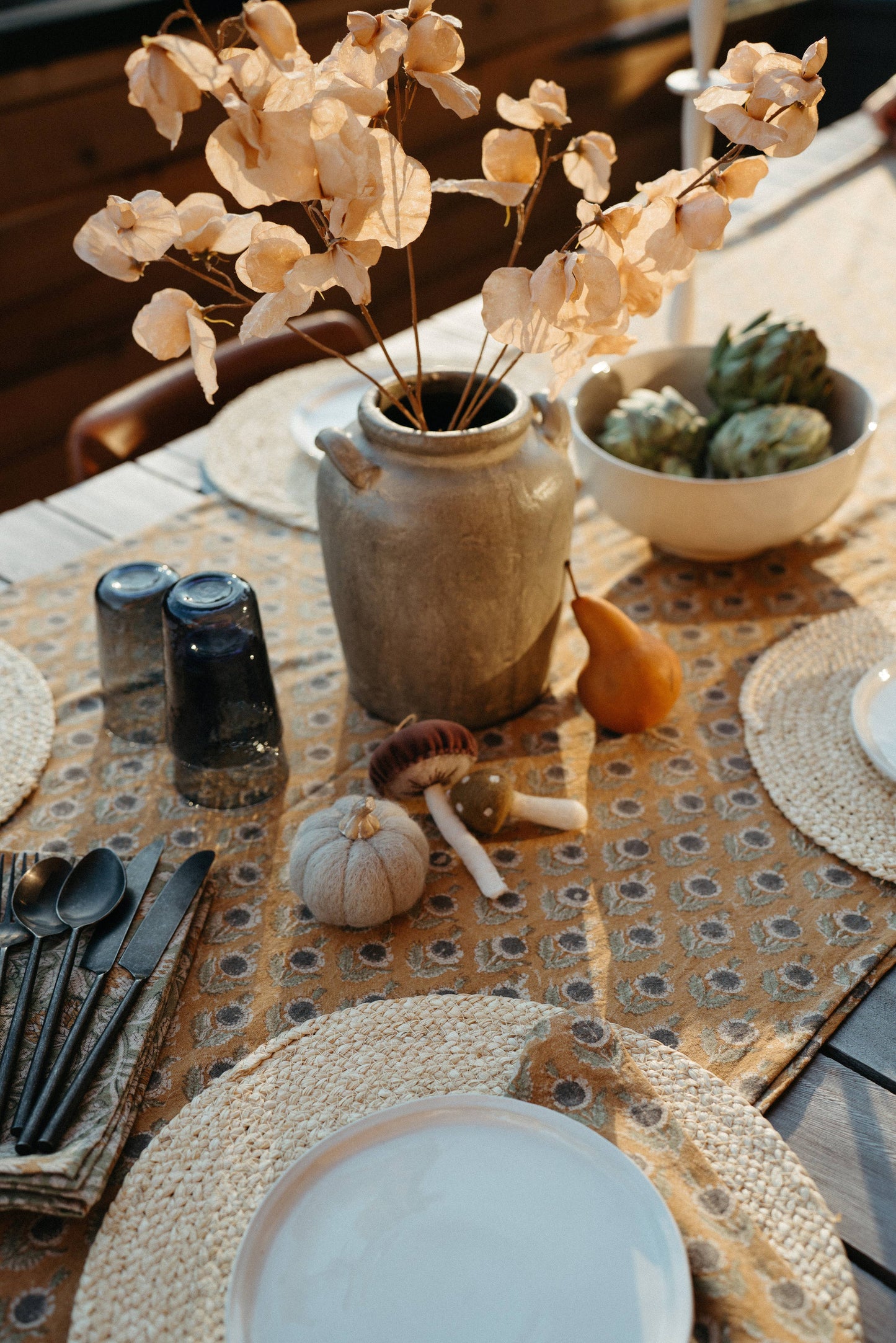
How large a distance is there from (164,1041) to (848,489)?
71cm

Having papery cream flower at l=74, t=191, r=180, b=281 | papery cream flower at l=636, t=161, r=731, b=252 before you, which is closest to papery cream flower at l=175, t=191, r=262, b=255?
papery cream flower at l=74, t=191, r=180, b=281

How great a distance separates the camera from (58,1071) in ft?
1.90

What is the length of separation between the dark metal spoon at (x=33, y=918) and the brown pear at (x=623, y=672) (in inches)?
15.6

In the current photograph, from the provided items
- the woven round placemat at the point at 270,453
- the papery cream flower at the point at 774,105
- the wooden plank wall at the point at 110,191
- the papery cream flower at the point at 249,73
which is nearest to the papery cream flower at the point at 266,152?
the papery cream flower at the point at 249,73

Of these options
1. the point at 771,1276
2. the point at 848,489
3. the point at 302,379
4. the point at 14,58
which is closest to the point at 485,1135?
the point at 771,1276

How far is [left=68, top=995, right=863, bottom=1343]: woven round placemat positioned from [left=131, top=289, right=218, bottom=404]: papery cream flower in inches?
14.4

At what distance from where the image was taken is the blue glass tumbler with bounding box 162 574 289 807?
0.73 metres

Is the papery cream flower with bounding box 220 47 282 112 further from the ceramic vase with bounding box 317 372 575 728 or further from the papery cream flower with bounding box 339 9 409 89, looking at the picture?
the ceramic vase with bounding box 317 372 575 728

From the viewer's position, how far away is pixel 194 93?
508mm

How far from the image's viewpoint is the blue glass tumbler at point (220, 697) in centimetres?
73

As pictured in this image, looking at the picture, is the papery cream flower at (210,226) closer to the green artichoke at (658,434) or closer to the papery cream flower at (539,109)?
the papery cream flower at (539,109)

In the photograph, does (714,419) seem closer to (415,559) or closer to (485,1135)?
(415,559)

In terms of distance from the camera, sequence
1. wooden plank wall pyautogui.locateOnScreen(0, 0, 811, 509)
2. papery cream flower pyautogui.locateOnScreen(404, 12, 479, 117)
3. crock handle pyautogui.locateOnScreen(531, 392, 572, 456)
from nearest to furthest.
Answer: papery cream flower pyautogui.locateOnScreen(404, 12, 479, 117) < crock handle pyautogui.locateOnScreen(531, 392, 572, 456) < wooden plank wall pyautogui.locateOnScreen(0, 0, 811, 509)

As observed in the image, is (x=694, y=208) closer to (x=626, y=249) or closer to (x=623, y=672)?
(x=626, y=249)
